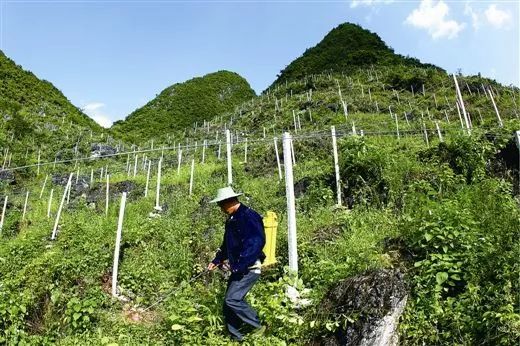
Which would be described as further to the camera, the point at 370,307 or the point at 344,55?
the point at 344,55

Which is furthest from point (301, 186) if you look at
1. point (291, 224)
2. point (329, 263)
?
point (329, 263)

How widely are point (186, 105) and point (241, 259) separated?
56.9 metres

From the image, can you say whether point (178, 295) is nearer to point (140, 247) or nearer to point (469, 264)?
point (140, 247)

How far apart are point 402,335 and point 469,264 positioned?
1080mm

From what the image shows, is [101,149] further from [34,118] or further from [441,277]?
[441,277]

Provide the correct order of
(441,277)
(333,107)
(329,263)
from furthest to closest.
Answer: (333,107), (329,263), (441,277)

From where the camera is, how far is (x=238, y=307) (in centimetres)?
480

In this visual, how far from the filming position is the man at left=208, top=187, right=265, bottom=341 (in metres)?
4.82

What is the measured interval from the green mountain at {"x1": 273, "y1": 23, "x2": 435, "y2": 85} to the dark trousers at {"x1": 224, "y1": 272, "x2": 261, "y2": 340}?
41.8 m

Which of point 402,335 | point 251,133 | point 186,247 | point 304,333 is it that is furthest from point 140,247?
point 251,133

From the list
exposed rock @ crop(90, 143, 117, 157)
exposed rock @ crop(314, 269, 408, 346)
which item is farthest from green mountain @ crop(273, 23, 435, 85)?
exposed rock @ crop(314, 269, 408, 346)

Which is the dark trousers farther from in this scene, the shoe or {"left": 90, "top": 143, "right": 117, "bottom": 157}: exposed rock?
{"left": 90, "top": 143, "right": 117, "bottom": 157}: exposed rock

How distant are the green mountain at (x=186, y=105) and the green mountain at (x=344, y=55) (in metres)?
10.4

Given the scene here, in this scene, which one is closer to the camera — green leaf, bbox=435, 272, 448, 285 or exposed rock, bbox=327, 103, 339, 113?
green leaf, bbox=435, 272, 448, 285
